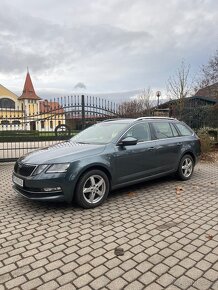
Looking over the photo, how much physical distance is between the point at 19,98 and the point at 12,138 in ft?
165

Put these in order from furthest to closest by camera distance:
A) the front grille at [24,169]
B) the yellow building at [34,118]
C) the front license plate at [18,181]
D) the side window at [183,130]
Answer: the yellow building at [34,118], the side window at [183,130], the front license plate at [18,181], the front grille at [24,169]

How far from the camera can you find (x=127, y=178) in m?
5.37

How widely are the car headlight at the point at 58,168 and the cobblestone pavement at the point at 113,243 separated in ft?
2.40

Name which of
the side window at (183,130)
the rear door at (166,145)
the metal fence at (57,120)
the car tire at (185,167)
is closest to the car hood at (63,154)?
the rear door at (166,145)

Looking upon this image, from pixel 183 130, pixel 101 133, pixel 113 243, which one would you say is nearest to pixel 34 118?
pixel 101 133

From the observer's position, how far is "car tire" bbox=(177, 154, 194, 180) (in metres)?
6.70

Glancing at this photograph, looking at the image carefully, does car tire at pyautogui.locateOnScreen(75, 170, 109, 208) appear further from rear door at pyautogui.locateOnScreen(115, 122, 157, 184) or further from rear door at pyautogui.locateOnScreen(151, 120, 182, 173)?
rear door at pyautogui.locateOnScreen(151, 120, 182, 173)

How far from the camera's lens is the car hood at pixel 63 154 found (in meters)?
4.57

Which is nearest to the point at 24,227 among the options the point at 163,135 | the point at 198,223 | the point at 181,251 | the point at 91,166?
the point at 91,166

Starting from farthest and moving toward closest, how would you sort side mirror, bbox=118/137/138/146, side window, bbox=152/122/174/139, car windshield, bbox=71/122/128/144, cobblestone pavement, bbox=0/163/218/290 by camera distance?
side window, bbox=152/122/174/139
car windshield, bbox=71/122/128/144
side mirror, bbox=118/137/138/146
cobblestone pavement, bbox=0/163/218/290

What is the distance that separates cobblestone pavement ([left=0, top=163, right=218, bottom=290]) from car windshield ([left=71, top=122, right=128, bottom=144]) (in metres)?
1.21

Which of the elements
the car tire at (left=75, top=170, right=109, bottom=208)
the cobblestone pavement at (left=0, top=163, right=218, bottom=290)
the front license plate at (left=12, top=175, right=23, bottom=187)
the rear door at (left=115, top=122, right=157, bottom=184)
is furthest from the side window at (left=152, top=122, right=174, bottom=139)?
the front license plate at (left=12, top=175, right=23, bottom=187)

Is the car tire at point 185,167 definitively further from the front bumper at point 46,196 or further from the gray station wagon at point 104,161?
the front bumper at point 46,196

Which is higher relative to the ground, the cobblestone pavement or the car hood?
the car hood
